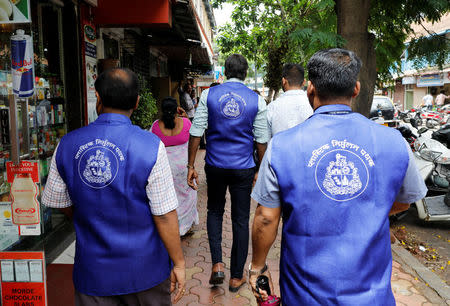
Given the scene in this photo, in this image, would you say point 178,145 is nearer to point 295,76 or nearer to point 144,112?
point 295,76

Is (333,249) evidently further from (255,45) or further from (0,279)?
(255,45)

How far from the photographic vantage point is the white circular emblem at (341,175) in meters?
1.63

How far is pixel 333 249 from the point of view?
5.34 feet

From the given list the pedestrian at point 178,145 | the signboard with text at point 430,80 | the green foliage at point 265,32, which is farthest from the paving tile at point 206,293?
the signboard with text at point 430,80

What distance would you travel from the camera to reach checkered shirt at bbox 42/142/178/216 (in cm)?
193

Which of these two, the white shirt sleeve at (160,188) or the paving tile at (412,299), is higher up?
the white shirt sleeve at (160,188)

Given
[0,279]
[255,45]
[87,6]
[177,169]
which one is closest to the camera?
[0,279]

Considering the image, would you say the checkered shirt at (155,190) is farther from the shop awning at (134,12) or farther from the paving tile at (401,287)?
the shop awning at (134,12)

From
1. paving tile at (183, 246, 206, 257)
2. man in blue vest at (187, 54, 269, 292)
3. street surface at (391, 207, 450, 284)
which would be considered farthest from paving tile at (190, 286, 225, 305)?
street surface at (391, 207, 450, 284)

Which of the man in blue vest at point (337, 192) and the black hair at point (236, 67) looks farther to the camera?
the black hair at point (236, 67)

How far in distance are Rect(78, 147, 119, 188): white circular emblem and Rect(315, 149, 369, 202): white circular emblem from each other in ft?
3.08

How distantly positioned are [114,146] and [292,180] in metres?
0.85

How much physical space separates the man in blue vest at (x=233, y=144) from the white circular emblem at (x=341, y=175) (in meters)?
1.90

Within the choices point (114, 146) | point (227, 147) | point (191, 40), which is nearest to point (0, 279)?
point (114, 146)
